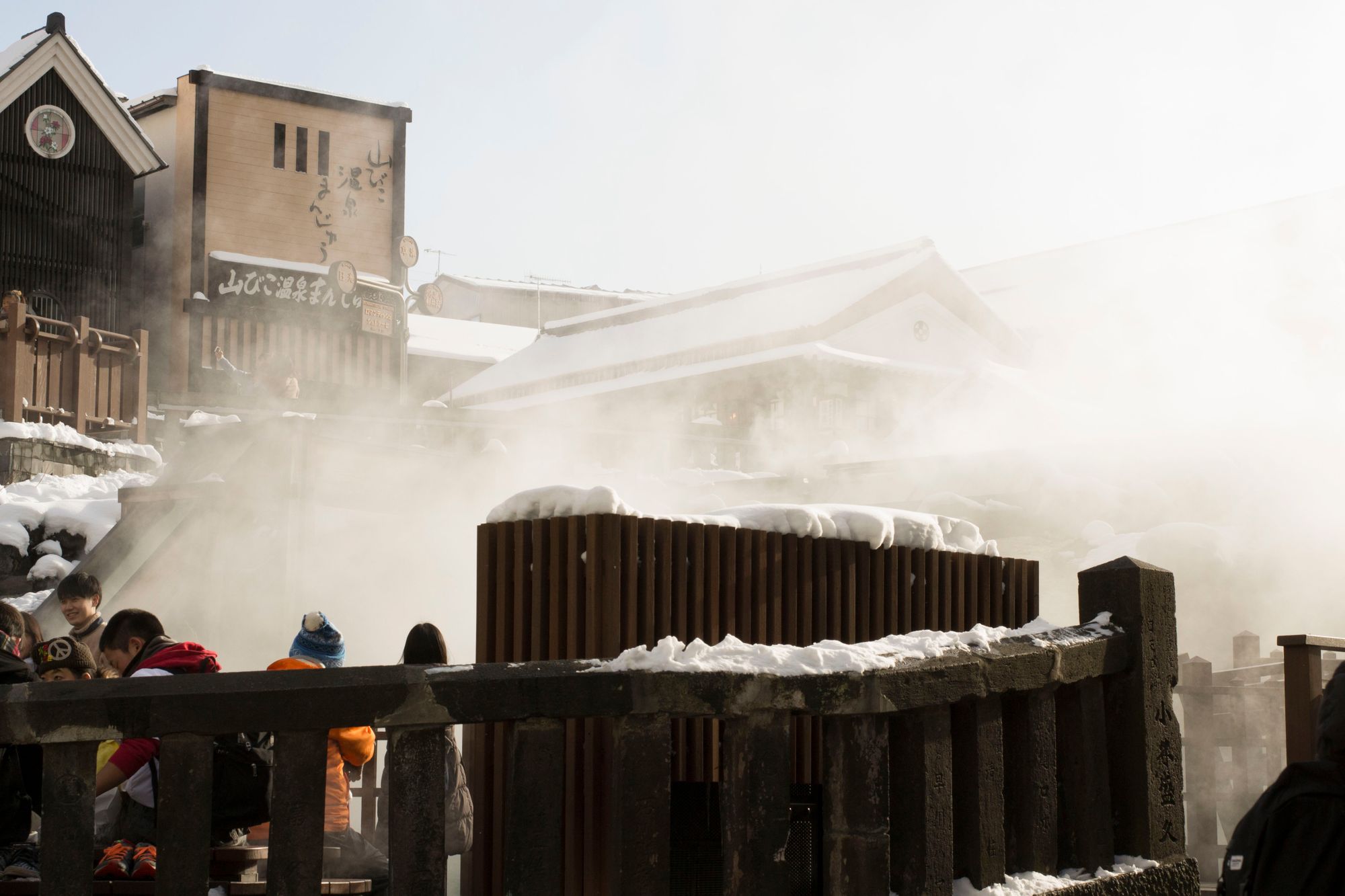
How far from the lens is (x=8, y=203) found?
21.4 m

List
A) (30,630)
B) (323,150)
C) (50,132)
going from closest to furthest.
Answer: (30,630) → (50,132) → (323,150)

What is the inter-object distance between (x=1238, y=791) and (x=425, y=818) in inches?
308

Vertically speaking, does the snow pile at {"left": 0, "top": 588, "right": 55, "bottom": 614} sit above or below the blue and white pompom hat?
below

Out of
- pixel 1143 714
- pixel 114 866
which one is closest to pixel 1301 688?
pixel 1143 714

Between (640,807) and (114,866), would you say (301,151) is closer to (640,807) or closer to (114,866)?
(114,866)

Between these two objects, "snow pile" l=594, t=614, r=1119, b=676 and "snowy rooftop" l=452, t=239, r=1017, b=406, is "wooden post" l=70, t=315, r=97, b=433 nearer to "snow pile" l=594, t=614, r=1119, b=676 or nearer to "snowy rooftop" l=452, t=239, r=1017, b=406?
"snowy rooftop" l=452, t=239, r=1017, b=406

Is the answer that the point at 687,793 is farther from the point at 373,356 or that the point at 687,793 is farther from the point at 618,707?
the point at 373,356

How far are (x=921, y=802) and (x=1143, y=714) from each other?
57.8 inches

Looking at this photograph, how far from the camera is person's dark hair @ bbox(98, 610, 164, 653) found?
4.78 metres

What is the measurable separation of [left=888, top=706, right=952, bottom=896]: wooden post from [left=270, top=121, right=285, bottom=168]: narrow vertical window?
76.1ft

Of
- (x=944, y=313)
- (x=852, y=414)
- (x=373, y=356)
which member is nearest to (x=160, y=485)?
(x=373, y=356)

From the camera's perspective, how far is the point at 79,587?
6.80 metres

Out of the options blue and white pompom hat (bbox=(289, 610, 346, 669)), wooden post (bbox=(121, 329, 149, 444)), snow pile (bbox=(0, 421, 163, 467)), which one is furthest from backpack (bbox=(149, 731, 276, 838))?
wooden post (bbox=(121, 329, 149, 444))

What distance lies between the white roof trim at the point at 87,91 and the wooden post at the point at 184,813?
68.4ft
